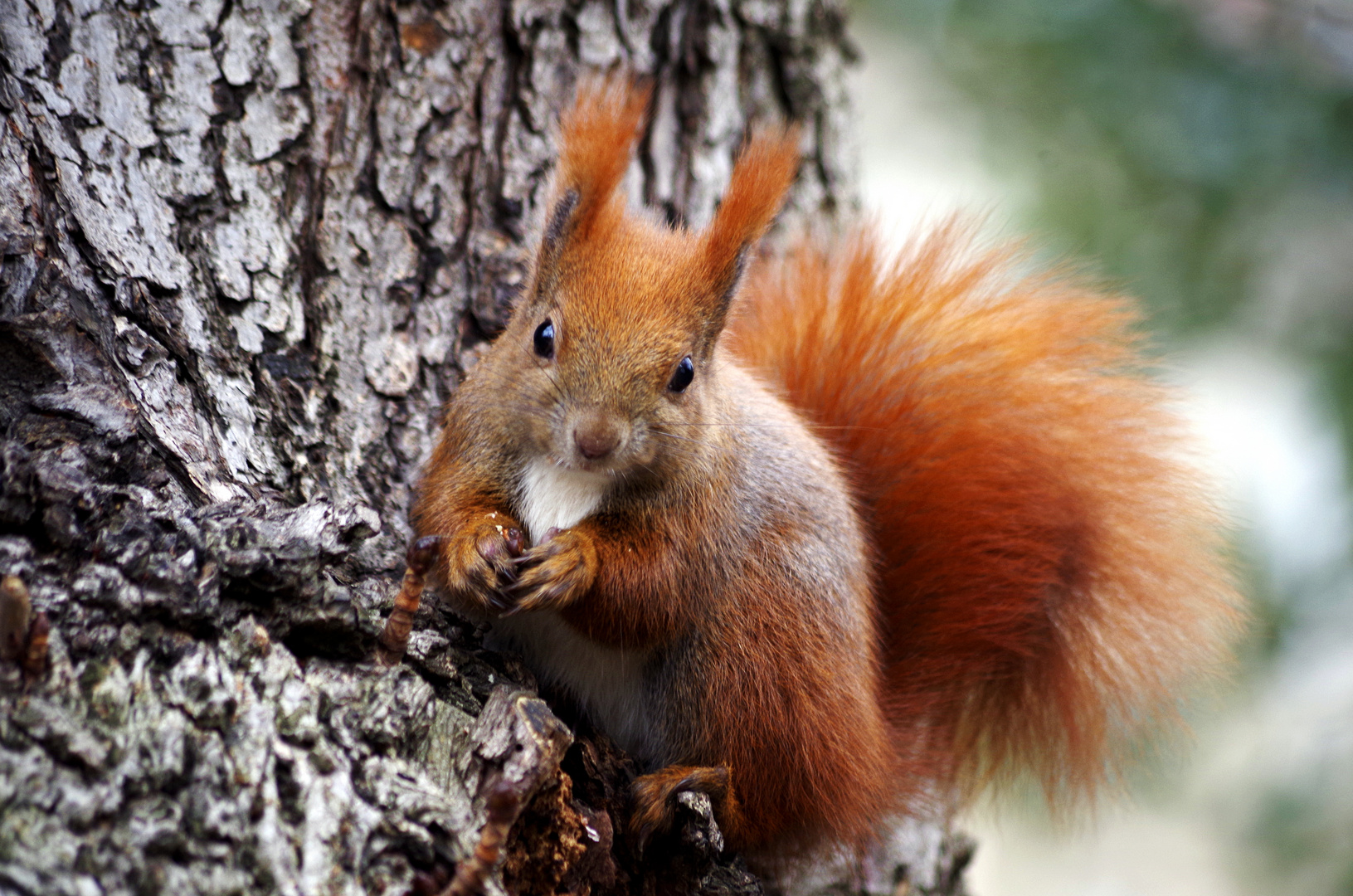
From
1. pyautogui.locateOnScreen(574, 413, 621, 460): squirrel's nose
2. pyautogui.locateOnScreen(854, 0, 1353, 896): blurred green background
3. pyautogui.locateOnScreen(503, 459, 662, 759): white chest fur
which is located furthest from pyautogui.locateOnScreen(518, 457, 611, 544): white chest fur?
pyautogui.locateOnScreen(854, 0, 1353, 896): blurred green background

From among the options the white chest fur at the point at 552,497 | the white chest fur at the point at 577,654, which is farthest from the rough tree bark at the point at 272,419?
the white chest fur at the point at 552,497

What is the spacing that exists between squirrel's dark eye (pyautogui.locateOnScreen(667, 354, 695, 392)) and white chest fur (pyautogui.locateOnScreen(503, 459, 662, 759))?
0.18 m

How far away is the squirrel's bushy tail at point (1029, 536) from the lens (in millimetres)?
1907

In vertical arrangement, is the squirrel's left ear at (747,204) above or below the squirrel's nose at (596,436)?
above

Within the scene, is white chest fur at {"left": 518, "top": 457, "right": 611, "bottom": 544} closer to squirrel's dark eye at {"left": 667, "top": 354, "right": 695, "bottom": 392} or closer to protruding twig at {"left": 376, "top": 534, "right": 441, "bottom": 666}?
squirrel's dark eye at {"left": 667, "top": 354, "right": 695, "bottom": 392}

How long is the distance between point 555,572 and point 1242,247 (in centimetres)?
213

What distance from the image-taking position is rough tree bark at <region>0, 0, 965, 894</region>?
1.15 m

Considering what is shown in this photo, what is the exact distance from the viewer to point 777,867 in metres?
1.88

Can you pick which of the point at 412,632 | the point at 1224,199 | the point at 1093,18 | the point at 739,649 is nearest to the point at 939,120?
the point at 1093,18

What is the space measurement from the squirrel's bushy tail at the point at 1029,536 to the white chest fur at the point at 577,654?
1.58 feet

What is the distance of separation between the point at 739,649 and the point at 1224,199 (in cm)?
187

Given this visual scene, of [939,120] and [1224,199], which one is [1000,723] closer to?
[1224,199]

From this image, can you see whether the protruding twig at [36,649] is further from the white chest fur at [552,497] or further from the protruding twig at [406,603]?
the white chest fur at [552,497]

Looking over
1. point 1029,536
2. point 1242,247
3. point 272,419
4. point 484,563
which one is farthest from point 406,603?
point 1242,247
